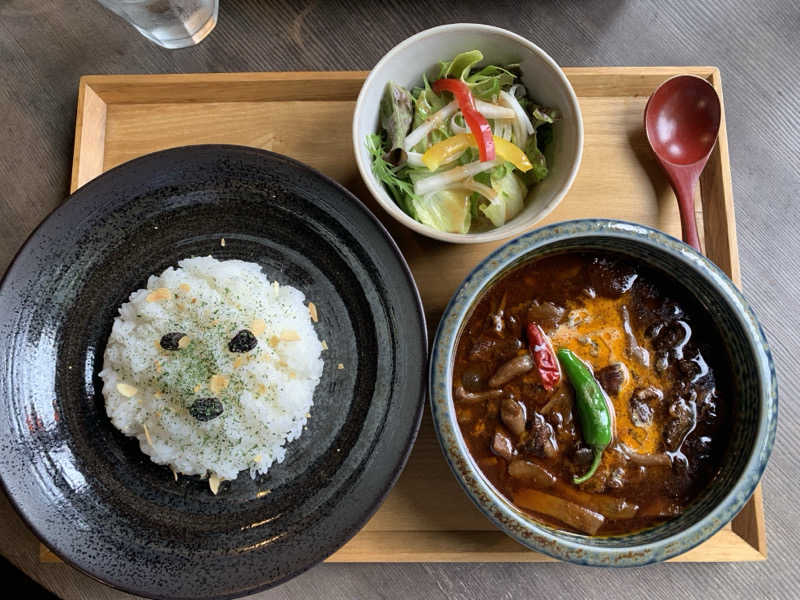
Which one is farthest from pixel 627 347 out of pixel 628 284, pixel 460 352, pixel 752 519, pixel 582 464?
pixel 752 519

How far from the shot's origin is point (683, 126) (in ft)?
6.63

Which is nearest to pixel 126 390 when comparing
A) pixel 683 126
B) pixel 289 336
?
pixel 289 336

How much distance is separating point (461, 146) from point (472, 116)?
90 millimetres

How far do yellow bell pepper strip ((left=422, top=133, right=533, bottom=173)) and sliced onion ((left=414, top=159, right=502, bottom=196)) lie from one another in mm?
31

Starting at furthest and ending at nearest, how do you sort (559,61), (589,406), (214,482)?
(559,61)
(214,482)
(589,406)

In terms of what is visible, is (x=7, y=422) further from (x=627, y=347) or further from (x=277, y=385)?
(x=627, y=347)

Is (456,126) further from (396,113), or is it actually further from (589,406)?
(589,406)

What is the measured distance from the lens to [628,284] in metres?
1.79

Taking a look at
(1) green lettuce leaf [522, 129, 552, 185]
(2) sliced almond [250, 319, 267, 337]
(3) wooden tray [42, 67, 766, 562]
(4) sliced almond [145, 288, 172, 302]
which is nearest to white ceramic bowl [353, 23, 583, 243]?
(1) green lettuce leaf [522, 129, 552, 185]

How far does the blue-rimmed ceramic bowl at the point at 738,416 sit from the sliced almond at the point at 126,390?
0.87m

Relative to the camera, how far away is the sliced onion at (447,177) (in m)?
1.82

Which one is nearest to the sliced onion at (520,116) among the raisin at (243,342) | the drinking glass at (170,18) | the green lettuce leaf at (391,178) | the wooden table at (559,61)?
the green lettuce leaf at (391,178)

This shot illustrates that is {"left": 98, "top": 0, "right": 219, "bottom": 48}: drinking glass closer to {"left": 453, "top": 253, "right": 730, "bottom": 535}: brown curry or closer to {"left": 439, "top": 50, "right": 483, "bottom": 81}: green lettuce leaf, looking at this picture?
{"left": 439, "top": 50, "right": 483, "bottom": 81}: green lettuce leaf

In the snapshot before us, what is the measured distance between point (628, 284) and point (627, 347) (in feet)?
0.59
